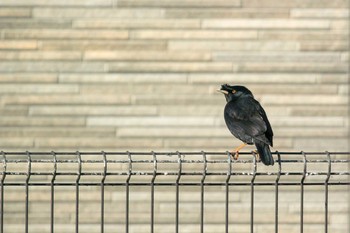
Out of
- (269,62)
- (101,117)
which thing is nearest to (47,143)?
(101,117)

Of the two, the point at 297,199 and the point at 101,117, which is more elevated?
the point at 101,117

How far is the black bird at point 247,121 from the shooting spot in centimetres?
798

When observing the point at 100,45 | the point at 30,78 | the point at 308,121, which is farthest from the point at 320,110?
the point at 30,78

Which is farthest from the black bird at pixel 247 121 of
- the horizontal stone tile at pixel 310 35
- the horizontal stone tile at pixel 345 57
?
the horizontal stone tile at pixel 345 57

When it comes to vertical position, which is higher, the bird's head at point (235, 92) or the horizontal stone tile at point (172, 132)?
the bird's head at point (235, 92)

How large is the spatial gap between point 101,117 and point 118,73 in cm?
37

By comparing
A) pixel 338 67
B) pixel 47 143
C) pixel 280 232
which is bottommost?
pixel 280 232

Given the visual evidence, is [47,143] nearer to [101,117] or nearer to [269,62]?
[101,117]

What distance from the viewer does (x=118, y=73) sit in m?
9.99

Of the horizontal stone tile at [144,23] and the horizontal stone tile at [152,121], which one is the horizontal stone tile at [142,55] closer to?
the horizontal stone tile at [144,23]

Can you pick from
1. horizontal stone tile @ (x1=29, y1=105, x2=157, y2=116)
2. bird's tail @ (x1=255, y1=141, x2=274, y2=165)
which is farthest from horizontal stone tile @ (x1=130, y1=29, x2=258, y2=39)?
bird's tail @ (x1=255, y1=141, x2=274, y2=165)

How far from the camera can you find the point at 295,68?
10047 millimetres

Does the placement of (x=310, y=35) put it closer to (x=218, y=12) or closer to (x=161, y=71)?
(x=218, y=12)

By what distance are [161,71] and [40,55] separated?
0.95 metres
